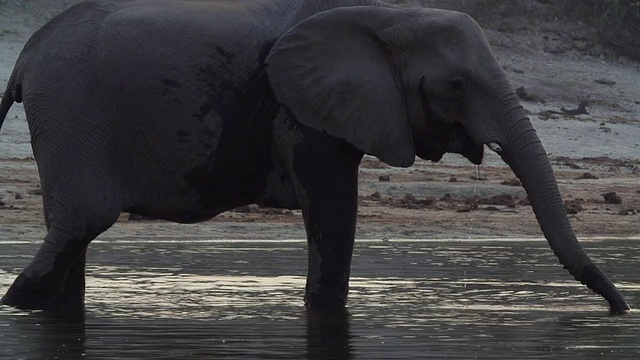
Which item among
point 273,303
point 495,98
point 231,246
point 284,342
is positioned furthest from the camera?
point 231,246

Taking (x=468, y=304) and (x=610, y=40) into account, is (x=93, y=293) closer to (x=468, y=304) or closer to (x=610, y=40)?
(x=468, y=304)

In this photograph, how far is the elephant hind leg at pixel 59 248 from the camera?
9398mm

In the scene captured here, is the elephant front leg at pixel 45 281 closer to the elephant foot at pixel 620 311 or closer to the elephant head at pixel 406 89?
the elephant head at pixel 406 89

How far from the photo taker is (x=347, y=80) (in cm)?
936

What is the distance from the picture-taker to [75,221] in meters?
9.40

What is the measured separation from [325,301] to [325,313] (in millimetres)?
136

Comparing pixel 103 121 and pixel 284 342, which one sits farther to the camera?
pixel 103 121

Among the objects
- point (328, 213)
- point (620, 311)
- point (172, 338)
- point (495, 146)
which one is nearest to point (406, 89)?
point (495, 146)

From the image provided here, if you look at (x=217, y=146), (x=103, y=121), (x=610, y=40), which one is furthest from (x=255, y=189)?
(x=610, y=40)

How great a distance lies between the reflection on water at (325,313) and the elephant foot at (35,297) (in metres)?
0.12

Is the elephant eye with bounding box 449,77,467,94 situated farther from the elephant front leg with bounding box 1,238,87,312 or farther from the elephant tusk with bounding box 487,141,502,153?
the elephant front leg with bounding box 1,238,87,312


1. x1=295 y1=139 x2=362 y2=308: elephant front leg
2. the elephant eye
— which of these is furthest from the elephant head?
x1=295 y1=139 x2=362 y2=308: elephant front leg

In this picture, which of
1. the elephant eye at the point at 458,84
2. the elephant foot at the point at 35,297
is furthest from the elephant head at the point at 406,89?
the elephant foot at the point at 35,297

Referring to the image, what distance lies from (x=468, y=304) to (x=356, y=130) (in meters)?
1.37
